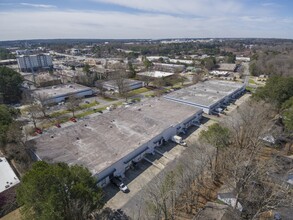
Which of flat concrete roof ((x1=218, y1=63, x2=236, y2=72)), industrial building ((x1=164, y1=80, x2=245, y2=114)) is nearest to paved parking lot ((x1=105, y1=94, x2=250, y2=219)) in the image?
industrial building ((x1=164, y1=80, x2=245, y2=114))

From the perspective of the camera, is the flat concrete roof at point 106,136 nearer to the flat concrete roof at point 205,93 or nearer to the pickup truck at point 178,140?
the pickup truck at point 178,140

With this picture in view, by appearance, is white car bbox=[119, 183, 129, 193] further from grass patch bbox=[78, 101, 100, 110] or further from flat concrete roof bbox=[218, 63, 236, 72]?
flat concrete roof bbox=[218, 63, 236, 72]

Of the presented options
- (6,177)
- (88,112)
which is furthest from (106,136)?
(88,112)

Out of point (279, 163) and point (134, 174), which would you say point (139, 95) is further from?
point (279, 163)

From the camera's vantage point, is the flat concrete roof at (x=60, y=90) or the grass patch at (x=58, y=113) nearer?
the grass patch at (x=58, y=113)

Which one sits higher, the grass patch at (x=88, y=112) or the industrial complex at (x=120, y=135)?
the industrial complex at (x=120, y=135)

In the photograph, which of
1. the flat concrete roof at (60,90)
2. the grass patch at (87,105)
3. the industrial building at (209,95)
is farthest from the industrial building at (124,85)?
the industrial building at (209,95)
